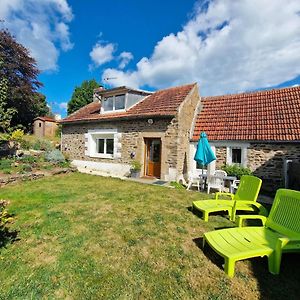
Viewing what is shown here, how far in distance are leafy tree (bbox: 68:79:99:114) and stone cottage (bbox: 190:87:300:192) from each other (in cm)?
3222

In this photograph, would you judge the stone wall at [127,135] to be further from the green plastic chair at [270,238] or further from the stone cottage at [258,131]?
the green plastic chair at [270,238]

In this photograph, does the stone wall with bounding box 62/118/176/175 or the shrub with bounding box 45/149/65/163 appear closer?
the stone wall with bounding box 62/118/176/175

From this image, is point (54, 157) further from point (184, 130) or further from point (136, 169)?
point (184, 130)

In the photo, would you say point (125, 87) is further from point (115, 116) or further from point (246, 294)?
point (246, 294)

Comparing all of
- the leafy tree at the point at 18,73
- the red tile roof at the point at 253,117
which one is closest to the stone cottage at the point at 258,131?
the red tile roof at the point at 253,117

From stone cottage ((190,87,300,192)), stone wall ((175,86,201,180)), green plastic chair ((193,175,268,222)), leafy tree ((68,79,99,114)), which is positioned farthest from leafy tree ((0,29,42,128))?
green plastic chair ((193,175,268,222))

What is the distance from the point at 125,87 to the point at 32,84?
2137 cm

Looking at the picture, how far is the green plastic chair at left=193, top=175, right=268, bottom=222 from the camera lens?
5906 millimetres

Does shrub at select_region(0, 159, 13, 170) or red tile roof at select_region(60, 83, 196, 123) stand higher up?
red tile roof at select_region(60, 83, 196, 123)

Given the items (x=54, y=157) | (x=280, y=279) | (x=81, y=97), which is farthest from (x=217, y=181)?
(x=81, y=97)

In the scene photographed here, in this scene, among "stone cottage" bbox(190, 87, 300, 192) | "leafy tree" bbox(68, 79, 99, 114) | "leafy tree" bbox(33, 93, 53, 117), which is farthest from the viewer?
"leafy tree" bbox(68, 79, 99, 114)

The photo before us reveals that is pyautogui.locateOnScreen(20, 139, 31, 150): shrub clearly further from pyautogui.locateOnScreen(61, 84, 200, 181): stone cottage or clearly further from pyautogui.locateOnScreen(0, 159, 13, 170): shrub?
pyautogui.locateOnScreen(0, 159, 13, 170): shrub

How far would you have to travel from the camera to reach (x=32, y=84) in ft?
94.7

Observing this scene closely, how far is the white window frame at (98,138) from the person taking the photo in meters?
13.8
